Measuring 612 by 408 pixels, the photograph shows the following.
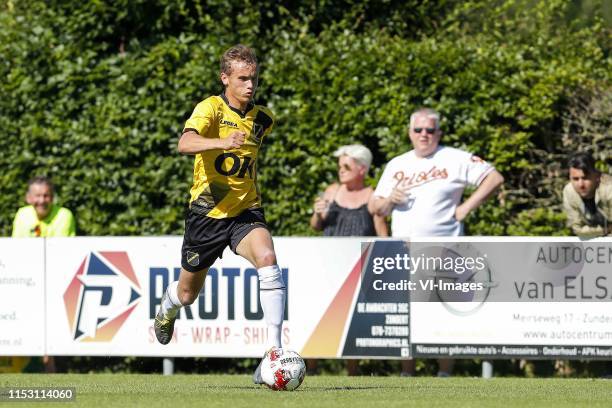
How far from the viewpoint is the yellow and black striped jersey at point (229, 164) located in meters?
8.48

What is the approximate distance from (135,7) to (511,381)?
6306 millimetres

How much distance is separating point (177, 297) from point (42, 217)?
12.9 ft

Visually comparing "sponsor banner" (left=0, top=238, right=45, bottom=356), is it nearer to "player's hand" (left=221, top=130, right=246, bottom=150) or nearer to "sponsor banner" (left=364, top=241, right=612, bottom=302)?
"sponsor banner" (left=364, top=241, right=612, bottom=302)

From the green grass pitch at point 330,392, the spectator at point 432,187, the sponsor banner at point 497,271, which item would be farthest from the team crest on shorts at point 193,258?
the spectator at point 432,187

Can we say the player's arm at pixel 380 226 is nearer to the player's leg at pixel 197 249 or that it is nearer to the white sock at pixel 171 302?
the white sock at pixel 171 302

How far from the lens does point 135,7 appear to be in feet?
46.1

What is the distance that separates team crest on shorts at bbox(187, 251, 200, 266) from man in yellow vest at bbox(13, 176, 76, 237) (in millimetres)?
3983

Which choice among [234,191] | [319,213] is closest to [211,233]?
[234,191]

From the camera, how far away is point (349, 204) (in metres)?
12.0

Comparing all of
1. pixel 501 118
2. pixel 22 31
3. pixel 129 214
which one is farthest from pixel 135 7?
pixel 501 118

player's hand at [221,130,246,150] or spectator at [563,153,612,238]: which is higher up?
player's hand at [221,130,246,150]

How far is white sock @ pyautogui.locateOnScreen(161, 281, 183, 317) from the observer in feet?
30.1

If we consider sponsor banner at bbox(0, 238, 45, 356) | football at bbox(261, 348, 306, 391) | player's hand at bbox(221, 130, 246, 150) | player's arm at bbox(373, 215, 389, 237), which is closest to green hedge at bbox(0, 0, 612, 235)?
player's arm at bbox(373, 215, 389, 237)

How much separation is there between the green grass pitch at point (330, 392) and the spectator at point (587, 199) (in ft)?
4.64
